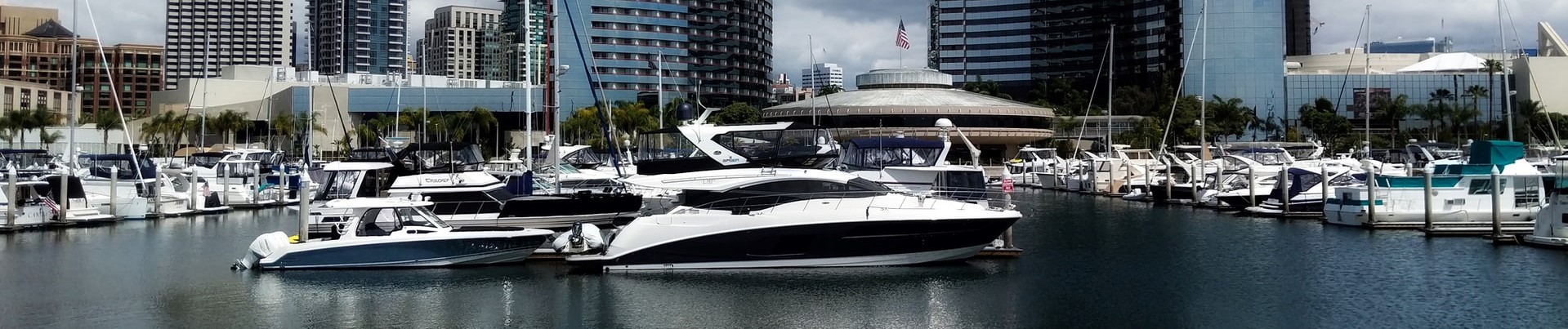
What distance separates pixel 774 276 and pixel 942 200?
482 centimetres

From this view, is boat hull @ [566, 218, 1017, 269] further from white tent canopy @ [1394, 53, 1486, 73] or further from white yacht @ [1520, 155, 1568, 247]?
white tent canopy @ [1394, 53, 1486, 73]

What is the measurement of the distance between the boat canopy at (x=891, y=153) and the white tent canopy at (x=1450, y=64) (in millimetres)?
135632

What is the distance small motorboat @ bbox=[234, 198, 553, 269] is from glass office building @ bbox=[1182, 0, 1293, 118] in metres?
139

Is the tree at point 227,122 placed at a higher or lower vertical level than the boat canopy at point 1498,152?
higher

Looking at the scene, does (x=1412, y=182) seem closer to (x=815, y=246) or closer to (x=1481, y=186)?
(x=1481, y=186)

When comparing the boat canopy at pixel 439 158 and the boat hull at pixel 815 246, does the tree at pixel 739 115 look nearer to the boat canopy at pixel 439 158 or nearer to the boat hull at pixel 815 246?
the boat canopy at pixel 439 158

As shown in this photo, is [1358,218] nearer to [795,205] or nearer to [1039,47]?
[795,205]

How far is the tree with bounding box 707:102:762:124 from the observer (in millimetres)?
144500

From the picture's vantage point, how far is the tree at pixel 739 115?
14450 centimetres

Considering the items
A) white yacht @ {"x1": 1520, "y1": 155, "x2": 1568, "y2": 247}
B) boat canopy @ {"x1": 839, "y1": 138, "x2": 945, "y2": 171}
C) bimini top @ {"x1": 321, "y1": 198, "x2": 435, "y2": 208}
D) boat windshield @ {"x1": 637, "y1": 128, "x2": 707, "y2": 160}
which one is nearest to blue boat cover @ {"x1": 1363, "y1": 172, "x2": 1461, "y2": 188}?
white yacht @ {"x1": 1520, "y1": 155, "x2": 1568, "y2": 247}

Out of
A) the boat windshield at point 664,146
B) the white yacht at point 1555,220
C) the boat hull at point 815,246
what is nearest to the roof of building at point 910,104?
the boat windshield at point 664,146

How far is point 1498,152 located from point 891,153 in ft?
72.7

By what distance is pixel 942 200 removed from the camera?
31.8 m

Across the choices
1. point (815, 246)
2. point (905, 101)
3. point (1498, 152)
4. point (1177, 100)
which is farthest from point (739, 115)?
point (815, 246)
